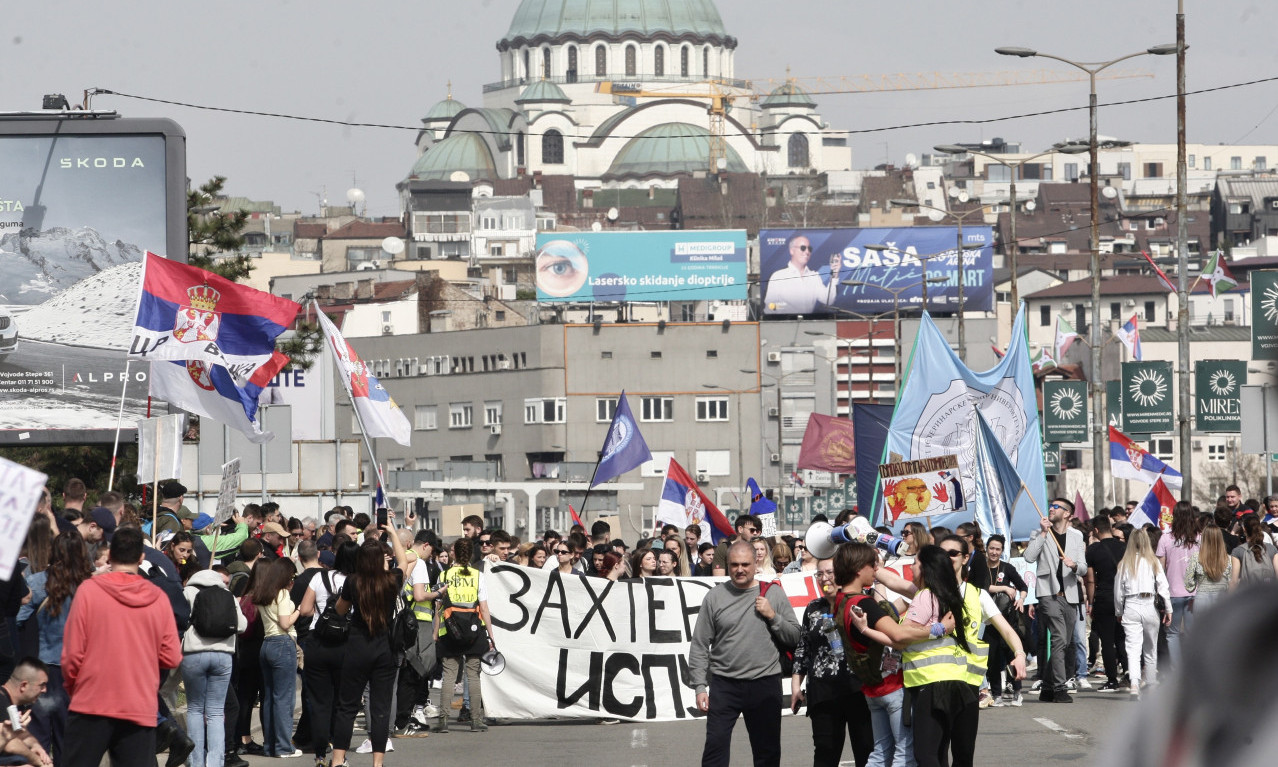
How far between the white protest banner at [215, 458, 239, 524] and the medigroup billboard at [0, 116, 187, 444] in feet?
22.4

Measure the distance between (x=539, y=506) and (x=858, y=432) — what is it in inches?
2658

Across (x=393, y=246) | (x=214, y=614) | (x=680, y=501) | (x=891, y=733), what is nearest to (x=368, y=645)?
(x=214, y=614)

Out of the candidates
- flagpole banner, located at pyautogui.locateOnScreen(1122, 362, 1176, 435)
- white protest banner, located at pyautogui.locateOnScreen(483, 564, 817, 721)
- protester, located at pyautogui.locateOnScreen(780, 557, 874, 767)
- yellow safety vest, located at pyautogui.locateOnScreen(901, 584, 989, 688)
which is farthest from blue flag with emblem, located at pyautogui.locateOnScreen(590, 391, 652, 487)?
yellow safety vest, located at pyautogui.locateOnScreen(901, 584, 989, 688)

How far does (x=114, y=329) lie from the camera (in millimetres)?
21594

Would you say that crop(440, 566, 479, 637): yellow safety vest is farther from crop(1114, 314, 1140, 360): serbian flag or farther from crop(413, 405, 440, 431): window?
crop(413, 405, 440, 431): window

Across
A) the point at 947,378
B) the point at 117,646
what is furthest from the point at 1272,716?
the point at 947,378

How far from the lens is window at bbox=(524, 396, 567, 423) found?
103 meters

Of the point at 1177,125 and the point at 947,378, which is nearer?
the point at 947,378

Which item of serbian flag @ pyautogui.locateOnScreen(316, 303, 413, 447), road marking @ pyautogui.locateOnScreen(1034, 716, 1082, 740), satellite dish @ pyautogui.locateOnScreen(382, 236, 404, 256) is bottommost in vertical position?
road marking @ pyautogui.locateOnScreen(1034, 716, 1082, 740)

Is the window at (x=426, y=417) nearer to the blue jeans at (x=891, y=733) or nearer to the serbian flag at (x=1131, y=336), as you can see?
the serbian flag at (x=1131, y=336)

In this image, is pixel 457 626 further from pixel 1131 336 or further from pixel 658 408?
pixel 658 408

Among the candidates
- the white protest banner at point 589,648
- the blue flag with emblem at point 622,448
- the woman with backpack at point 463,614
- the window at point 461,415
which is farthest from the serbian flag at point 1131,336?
the window at point 461,415

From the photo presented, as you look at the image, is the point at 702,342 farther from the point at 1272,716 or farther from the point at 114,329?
the point at 1272,716

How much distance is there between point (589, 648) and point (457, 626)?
1.55m
